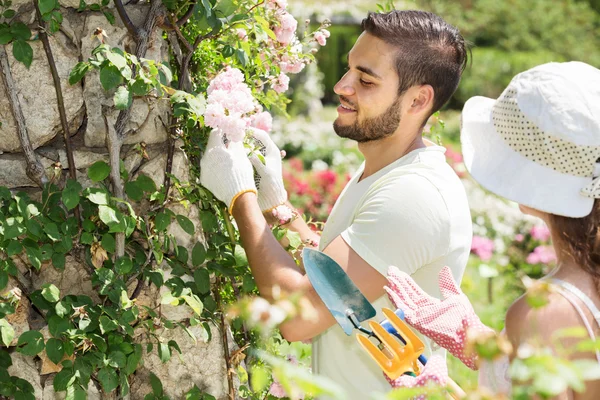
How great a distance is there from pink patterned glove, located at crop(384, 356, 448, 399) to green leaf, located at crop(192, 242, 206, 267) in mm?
761

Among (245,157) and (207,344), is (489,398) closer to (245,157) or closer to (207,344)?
(245,157)

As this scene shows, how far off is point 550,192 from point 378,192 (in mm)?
511

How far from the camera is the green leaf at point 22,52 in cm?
162

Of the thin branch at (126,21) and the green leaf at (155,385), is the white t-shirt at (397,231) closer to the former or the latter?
the green leaf at (155,385)

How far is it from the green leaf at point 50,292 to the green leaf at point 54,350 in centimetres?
9

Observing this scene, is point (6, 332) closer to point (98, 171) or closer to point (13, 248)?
Result: point (13, 248)

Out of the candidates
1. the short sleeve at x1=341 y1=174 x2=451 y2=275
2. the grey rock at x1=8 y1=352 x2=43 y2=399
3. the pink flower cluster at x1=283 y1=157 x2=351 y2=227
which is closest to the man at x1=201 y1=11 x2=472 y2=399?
the short sleeve at x1=341 y1=174 x2=451 y2=275

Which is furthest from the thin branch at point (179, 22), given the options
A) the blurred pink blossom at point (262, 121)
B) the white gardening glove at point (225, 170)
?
the blurred pink blossom at point (262, 121)

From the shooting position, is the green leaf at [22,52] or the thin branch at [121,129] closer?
the green leaf at [22,52]

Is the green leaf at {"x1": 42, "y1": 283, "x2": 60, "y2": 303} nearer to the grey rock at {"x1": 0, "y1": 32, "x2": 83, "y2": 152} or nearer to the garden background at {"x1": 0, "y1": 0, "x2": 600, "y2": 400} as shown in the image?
the garden background at {"x1": 0, "y1": 0, "x2": 600, "y2": 400}

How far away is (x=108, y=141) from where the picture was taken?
1.72 meters

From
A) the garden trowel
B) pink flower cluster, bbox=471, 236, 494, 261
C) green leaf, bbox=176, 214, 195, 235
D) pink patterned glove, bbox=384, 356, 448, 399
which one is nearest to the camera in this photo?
pink patterned glove, bbox=384, 356, 448, 399

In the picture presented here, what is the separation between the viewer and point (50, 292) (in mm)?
1663

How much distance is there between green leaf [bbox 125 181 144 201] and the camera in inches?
68.6
